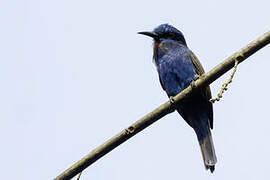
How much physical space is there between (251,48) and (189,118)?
238cm

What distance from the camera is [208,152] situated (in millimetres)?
5332

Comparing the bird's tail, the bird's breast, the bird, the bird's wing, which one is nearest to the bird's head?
the bird's breast

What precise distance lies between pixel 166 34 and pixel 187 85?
1237 millimetres

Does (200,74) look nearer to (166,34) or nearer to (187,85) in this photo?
(187,85)

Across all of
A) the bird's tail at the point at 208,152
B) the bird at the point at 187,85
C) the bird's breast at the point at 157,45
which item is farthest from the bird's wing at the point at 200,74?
the bird's breast at the point at 157,45

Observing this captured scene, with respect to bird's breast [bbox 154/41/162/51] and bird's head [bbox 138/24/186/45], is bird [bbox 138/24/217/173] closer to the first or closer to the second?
bird's breast [bbox 154/41/162/51]

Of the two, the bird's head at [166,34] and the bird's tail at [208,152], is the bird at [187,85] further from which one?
the bird's head at [166,34]

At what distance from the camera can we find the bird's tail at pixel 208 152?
17.0 ft

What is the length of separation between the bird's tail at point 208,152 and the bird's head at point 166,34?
1653mm

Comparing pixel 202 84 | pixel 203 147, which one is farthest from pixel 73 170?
pixel 203 147

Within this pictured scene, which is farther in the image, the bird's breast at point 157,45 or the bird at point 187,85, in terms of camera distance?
the bird's breast at point 157,45

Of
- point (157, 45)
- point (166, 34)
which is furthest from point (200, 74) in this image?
point (166, 34)

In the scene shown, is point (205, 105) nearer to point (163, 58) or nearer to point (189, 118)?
point (189, 118)

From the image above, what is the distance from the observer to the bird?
5426 mm
